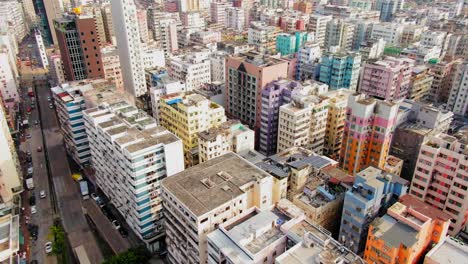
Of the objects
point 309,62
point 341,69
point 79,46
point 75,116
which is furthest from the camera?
point 309,62

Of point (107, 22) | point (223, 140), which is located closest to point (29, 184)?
point (223, 140)

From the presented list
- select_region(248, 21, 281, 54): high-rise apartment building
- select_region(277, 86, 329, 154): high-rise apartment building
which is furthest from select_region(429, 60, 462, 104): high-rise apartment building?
select_region(248, 21, 281, 54): high-rise apartment building

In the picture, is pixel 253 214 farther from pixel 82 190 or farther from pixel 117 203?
pixel 82 190

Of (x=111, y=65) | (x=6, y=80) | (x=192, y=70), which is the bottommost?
(x=6, y=80)

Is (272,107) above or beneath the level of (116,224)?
above

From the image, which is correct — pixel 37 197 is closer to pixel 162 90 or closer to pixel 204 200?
pixel 162 90

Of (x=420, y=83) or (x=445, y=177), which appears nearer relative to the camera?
(x=445, y=177)

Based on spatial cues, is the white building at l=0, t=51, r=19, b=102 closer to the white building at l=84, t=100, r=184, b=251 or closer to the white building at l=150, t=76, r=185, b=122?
the white building at l=150, t=76, r=185, b=122
